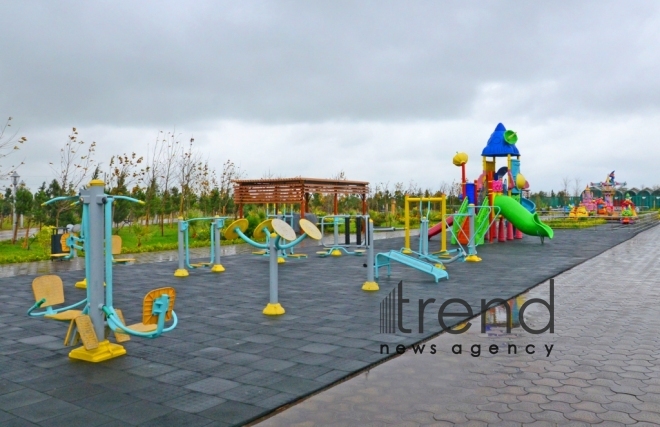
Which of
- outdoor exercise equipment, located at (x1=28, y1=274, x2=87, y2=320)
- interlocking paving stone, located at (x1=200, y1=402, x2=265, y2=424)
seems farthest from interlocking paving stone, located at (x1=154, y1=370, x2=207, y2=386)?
outdoor exercise equipment, located at (x1=28, y1=274, x2=87, y2=320)

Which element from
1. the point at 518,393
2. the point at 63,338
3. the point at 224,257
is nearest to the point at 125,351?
the point at 63,338

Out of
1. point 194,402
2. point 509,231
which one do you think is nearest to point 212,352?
point 194,402

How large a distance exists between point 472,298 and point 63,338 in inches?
197

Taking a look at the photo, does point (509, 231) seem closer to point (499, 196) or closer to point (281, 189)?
point (499, 196)

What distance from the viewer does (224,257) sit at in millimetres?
14117

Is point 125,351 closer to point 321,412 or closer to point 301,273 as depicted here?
point 321,412

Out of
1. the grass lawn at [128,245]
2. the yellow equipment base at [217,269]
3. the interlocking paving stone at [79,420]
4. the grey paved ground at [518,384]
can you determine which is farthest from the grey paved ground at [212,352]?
the grass lawn at [128,245]

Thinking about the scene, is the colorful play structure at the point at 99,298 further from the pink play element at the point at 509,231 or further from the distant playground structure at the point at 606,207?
the distant playground structure at the point at 606,207

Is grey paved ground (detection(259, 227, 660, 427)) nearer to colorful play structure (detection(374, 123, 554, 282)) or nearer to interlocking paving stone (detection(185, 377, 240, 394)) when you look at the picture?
interlocking paving stone (detection(185, 377, 240, 394))

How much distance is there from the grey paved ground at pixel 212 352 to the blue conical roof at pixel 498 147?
8.53 metres

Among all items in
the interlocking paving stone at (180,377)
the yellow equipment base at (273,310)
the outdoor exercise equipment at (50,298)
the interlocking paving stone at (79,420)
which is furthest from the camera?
the yellow equipment base at (273,310)

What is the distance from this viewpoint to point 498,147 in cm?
1808

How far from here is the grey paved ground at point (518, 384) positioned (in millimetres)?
3506

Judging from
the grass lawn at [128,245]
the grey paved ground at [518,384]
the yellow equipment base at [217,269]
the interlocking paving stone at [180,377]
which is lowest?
the grey paved ground at [518,384]
